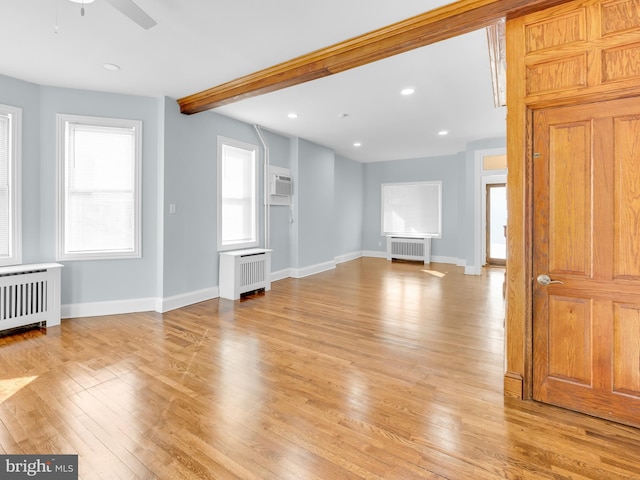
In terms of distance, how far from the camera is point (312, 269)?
6.98 meters

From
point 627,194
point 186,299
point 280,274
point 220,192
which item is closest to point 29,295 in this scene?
point 186,299

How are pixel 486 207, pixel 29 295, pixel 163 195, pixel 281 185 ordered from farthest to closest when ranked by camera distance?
1. pixel 486 207
2. pixel 281 185
3. pixel 163 195
4. pixel 29 295

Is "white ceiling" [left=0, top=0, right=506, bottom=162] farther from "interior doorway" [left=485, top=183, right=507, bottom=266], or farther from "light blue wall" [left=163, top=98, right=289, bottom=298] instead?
"interior doorway" [left=485, top=183, right=507, bottom=266]

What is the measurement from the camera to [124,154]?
425 cm

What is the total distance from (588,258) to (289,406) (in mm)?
Answer: 2157

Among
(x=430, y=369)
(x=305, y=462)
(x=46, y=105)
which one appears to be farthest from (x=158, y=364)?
(x=46, y=105)

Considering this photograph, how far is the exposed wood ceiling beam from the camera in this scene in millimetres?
2246

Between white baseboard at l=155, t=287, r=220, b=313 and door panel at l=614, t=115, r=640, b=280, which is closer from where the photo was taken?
door panel at l=614, t=115, r=640, b=280

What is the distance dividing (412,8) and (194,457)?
3.25 m

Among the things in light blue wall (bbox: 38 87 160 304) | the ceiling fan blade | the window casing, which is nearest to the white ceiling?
light blue wall (bbox: 38 87 160 304)

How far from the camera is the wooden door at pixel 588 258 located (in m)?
1.94

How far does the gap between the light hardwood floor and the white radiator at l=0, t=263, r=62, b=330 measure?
0.18m

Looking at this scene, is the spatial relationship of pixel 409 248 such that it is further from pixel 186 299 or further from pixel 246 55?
pixel 246 55

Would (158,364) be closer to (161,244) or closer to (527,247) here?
(161,244)
